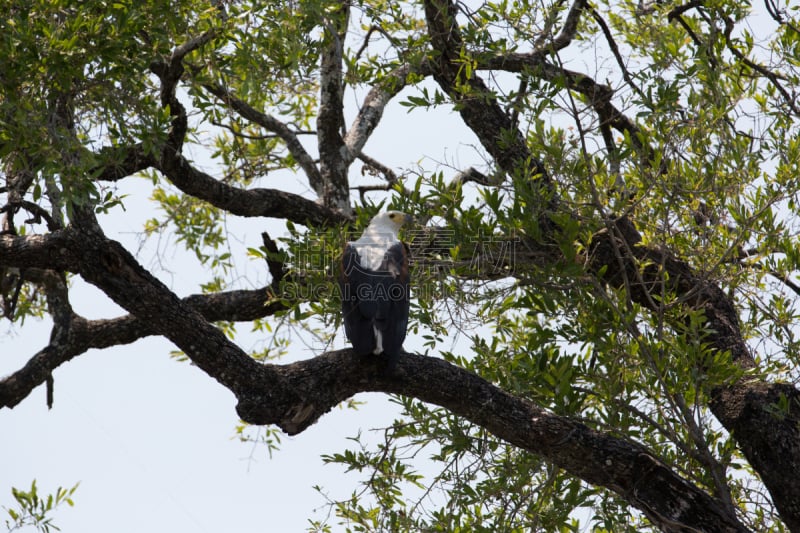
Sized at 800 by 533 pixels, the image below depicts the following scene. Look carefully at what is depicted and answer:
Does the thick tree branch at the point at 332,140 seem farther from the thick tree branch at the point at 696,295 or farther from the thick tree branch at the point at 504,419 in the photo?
the thick tree branch at the point at 504,419

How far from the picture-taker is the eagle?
157 inches

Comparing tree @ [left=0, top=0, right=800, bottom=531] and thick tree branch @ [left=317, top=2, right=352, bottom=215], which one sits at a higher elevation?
thick tree branch @ [left=317, top=2, right=352, bottom=215]

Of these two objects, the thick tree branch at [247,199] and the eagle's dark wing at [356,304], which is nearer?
the eagle's dark wing at [356,304]

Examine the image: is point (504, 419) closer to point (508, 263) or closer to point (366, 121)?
point (508, 263)

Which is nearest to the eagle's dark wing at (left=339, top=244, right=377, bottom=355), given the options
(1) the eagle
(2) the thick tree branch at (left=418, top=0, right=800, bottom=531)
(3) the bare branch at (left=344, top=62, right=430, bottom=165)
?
(1) the eagle

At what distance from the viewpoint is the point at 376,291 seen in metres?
4.28

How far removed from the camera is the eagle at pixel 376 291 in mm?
3978

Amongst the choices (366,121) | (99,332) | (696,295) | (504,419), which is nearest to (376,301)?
(504,419)

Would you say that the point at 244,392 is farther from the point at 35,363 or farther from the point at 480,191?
the point at 35,363

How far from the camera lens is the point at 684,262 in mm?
4750

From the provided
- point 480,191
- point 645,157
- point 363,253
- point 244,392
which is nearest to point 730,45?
point 645,157

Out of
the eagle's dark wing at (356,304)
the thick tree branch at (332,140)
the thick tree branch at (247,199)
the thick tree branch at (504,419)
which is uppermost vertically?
the thick tree branch at (332,140)

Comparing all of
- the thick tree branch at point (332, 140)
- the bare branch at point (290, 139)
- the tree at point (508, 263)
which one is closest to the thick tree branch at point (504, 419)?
the tree at point (508, 263)

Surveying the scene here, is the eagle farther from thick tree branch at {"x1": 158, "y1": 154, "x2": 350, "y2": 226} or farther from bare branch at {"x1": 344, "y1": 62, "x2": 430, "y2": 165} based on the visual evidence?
bare branch at {"x1": 344, "y1": 62, "x2": 430, "y2": 165}
